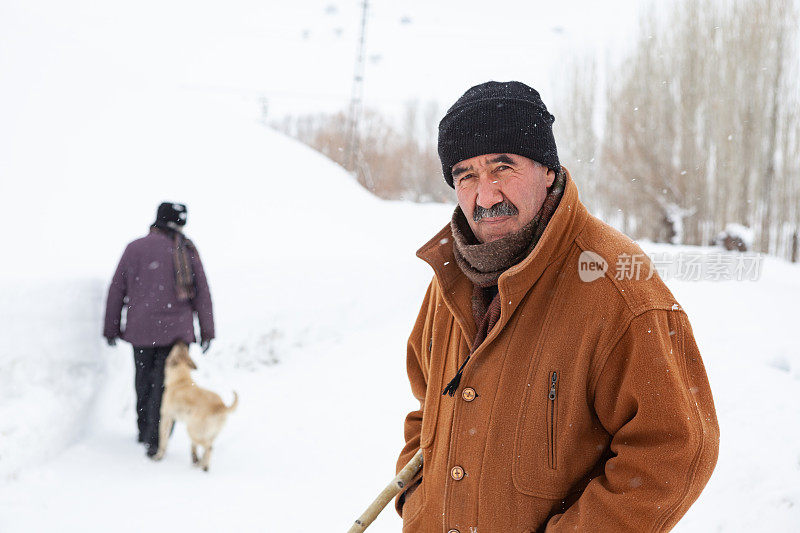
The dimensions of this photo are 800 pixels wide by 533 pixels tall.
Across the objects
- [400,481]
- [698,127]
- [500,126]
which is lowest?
[400,481]

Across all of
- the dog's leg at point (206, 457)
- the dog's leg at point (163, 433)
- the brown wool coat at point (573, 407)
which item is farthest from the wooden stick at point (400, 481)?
the dog's leg at point (163, 433)

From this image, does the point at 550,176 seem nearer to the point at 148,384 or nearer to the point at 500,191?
the point at 500,191

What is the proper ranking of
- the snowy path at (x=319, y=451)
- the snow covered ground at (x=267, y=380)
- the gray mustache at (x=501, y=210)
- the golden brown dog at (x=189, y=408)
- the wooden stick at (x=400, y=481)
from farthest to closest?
the golden brown dog at (x=189, y=408)
the snow covered ground at (x=267, y=380)
the snowy path at (x=319, y=451)
the wooden stick at (x=400, y=481)
the gray mustache at (x=501, y=210)

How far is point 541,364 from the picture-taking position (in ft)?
4.27

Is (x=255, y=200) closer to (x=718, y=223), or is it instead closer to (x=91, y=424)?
(x=91, y=424)

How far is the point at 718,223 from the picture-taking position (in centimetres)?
1219

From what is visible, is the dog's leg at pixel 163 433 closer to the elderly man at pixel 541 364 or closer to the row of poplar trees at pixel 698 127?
the elderly man at pixel 541 364

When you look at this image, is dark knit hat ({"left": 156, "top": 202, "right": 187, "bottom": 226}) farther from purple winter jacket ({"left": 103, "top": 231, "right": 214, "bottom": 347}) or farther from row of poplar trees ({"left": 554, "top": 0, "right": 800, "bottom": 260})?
row of poplar trees ({"left": 554, "top": 0, "right": 800, "bottom": 260})

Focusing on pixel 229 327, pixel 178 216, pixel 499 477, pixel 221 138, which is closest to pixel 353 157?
pixel 221 138

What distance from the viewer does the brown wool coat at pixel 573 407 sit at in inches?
45.8

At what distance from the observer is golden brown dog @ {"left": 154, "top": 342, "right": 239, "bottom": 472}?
13.9 ft

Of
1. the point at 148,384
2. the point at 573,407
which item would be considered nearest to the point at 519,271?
the point at 573,407

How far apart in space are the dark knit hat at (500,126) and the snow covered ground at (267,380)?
2.38 meters

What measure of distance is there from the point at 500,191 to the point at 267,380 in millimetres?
5254
